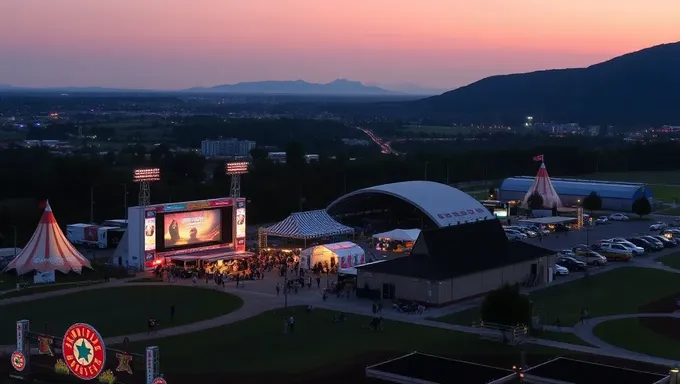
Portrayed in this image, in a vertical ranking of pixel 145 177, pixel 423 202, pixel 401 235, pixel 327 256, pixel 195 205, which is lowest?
pixel 327 256

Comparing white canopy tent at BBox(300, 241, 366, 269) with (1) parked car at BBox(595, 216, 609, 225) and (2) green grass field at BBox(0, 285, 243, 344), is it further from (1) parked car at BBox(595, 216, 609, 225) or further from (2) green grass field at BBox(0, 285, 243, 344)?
(1) parked car at BBox(595, 216, 609, 225)

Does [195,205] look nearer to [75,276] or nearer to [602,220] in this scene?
[75,276]

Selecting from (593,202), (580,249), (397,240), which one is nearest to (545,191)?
(593,202)

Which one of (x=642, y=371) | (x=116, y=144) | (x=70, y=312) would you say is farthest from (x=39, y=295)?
(x=116, y=144)

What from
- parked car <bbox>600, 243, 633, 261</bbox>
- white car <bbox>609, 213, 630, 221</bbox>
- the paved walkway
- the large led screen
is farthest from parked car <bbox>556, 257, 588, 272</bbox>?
white car <bbox>609, 213, 630, 221</bbox>

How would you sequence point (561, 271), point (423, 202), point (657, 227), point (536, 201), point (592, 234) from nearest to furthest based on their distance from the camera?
point (561, 271) < point (423, 202) < point (592, 234) < point (657, 227) < point (536, 201)

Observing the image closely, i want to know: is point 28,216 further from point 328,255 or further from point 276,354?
point 276,354
